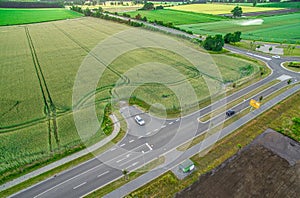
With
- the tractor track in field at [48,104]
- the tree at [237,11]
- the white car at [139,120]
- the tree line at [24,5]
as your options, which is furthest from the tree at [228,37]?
the tree line at [24,5]

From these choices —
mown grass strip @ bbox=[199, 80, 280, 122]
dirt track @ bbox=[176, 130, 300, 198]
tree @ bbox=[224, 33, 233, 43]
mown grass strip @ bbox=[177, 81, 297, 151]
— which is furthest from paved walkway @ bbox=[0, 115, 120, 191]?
tree @ bbox=[224, 33, 233, 43]

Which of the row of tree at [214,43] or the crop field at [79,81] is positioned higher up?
the row of tree at [214,43]

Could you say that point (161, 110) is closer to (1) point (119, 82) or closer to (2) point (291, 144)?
(1) point (119, 82)

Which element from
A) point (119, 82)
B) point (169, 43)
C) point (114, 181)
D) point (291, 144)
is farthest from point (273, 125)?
point (169, 43)

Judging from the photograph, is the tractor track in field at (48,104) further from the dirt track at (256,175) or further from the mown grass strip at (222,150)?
the dirt track at (256,175)

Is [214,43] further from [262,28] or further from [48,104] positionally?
[48,104]

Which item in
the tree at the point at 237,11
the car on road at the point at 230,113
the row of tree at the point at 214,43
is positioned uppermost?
the tree at the point at 237,11

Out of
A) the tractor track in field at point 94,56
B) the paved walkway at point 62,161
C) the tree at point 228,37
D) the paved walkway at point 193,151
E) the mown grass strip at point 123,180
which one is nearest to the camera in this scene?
the mown grass strip at point 123,180

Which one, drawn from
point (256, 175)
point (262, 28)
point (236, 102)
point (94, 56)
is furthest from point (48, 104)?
point (262, 28)
